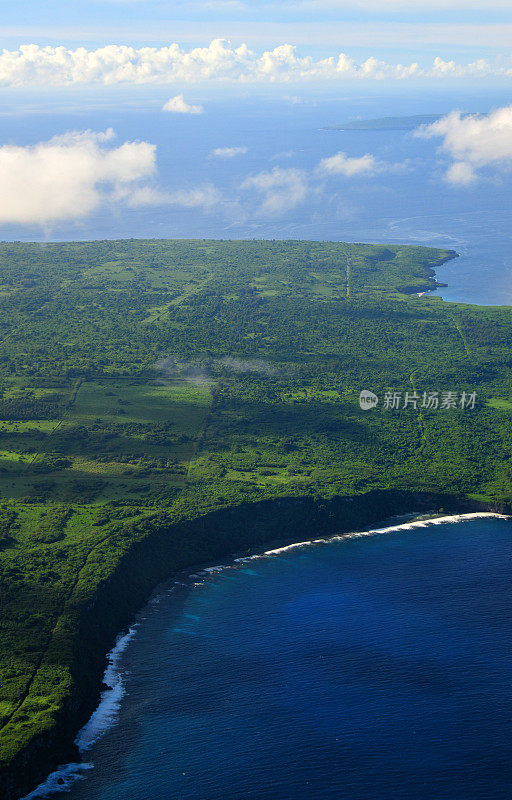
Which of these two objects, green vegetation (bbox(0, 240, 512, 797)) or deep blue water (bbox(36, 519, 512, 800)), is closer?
deep blue water (bbox(36, 519, 512, 800))

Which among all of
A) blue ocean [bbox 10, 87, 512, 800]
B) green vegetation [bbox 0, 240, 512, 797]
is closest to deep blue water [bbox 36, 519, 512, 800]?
blue ocean [bbox 10, 87, 512, 800]

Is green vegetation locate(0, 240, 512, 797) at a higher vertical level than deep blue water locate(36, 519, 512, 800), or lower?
higher

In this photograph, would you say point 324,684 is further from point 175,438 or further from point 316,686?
point 175,438

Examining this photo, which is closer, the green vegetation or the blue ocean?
the blue ocean

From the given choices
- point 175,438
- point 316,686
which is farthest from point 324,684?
point 175,438

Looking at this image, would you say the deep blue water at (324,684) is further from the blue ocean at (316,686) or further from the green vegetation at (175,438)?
the green vegetation at (175,438)

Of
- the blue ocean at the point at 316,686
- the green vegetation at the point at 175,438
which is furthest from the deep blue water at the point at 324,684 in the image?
the green vegetation at the point at 175,438

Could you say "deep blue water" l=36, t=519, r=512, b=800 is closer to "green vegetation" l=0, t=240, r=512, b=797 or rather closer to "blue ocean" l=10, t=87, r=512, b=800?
"blue ocean" l=10, t=87, r=512, b=800
